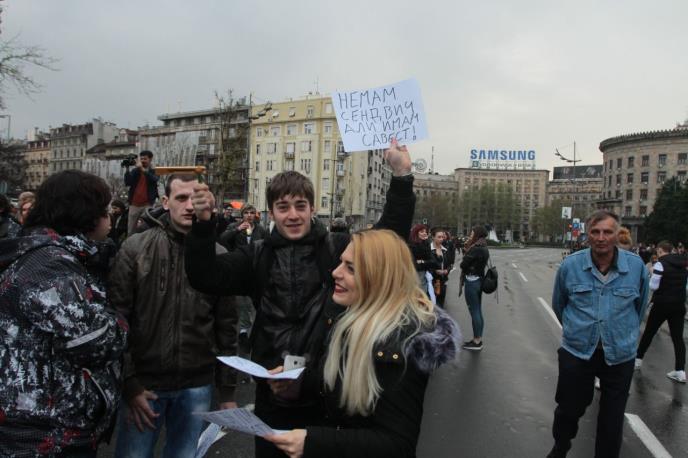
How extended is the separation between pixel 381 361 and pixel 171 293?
133cm

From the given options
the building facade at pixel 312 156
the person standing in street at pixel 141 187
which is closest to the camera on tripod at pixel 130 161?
the person standing in street at pixel 141 187

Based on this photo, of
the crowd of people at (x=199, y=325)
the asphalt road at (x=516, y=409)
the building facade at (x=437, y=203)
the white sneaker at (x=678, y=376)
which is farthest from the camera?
the building facade at (x=437, y=203)

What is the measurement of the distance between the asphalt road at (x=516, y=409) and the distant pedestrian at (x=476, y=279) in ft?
0.96

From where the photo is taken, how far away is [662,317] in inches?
257

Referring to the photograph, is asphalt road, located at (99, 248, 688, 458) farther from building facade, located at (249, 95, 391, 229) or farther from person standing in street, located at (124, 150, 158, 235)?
building facade, located at (249, 95, 391, 229)

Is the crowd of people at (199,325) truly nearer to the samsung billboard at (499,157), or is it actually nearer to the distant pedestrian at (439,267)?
the distant pedestrian at (439,267)

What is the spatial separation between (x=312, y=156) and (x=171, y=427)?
74.5 m

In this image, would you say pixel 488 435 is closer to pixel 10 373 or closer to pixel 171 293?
pixel 171 293

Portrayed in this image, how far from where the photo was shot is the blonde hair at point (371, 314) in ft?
5.14

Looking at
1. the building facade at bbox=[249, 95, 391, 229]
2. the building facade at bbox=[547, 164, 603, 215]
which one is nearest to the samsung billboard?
the building facade at bbox=[547, 164, 603, 215]

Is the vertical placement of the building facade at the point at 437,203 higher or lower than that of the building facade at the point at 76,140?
lower

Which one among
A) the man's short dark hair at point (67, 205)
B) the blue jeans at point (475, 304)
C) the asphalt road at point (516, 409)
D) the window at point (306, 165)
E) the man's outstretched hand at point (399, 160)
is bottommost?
the asphalt road at point (516, 409)

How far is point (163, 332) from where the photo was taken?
238 centimetres

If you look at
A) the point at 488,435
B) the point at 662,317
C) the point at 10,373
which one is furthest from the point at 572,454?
the point at 10,373
